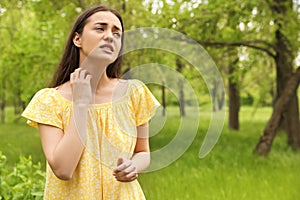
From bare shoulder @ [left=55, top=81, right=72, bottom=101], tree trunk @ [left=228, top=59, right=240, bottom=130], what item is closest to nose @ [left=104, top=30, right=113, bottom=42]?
bare shoulder @ [left=55, top=81, right=72, bottom=101]

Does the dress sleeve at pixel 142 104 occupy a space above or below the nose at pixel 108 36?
below

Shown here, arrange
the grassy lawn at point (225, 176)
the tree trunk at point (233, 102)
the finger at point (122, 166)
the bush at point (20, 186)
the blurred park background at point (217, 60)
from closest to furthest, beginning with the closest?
1. the finger at point (122, 166)
2. the bush at point (20, 186)
3. the grassy lawn at point (225, 176)
4. the blurred park background at point (217, 60)
5. the tree trunk at point (233, 102)

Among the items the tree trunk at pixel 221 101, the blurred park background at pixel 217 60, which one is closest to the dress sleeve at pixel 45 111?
the tree trunk at pixel 221 101

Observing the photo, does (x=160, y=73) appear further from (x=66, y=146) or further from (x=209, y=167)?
(x=209, y=167)

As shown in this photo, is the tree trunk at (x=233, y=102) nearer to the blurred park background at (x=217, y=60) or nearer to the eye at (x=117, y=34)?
the blurred park background at (x=217, y=60)

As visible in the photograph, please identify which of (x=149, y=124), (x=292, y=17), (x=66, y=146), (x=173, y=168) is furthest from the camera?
(x=292, y=17)

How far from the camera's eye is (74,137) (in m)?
1.51

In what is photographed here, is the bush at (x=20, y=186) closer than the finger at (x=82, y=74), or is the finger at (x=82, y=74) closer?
the finger at (x=82, y=74)

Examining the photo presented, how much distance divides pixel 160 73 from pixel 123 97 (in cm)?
15

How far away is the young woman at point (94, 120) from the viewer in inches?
59.6

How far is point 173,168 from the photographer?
21.8 feet

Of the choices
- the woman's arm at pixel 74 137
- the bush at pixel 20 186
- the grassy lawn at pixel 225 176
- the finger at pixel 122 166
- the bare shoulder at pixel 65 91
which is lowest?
the grassy lawn at pixel 225 176

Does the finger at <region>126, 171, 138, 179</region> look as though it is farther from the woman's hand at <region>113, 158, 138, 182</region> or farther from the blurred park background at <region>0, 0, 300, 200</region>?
the blurred park background at <region>0, 0, 300, 200</region>

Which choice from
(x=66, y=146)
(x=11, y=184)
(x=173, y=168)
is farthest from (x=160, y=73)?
(x=173, y=168)
